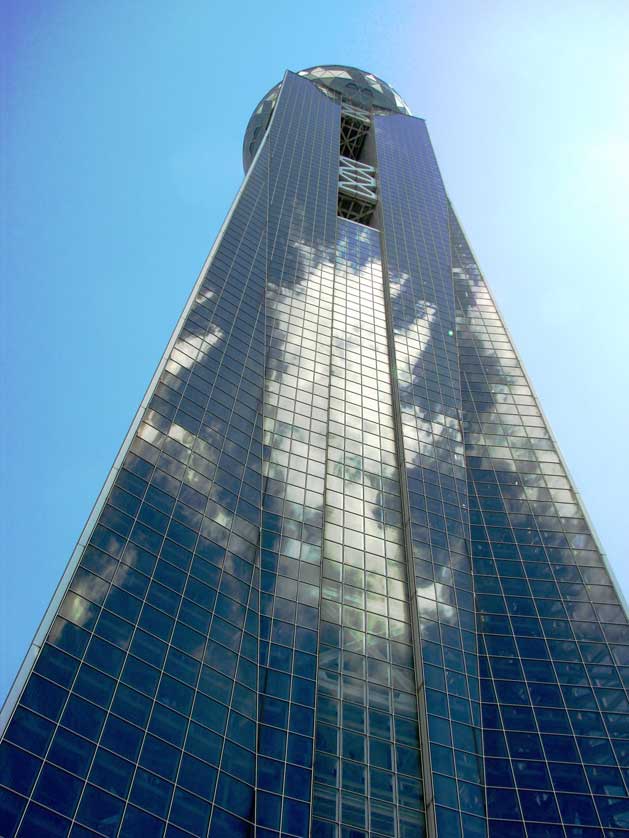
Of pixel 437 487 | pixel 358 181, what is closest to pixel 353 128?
pixel 358 181

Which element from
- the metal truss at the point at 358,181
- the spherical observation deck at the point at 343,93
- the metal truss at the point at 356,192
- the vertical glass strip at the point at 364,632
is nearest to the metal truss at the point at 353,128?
the spherical observation deck at the point at 343,93

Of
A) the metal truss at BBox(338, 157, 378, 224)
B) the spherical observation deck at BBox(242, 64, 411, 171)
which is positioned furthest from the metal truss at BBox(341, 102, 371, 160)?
the metal truss at BBox(338, 157, 378, 224)

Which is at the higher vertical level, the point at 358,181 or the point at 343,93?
the point at 343,93

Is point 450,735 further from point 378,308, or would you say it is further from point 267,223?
point 267,223

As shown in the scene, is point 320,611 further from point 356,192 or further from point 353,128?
point 353,128

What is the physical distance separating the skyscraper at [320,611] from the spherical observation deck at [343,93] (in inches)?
3061

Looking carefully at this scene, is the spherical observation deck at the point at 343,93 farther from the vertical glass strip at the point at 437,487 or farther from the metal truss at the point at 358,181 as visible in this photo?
the vertical glass strip at the point at 437,487

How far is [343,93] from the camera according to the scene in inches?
5768

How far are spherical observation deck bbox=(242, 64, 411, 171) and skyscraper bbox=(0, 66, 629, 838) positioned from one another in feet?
255

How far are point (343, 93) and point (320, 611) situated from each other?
414ft

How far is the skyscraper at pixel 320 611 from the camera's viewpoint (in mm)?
33375

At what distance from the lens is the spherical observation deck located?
480ft

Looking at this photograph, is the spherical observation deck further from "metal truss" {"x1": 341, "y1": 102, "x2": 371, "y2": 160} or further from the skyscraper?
the skyscraper

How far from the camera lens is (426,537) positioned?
55.3 metres
